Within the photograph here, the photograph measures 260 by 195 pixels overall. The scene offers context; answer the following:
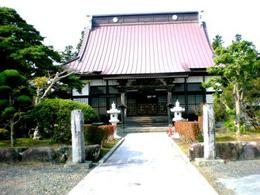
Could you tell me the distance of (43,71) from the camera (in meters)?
18.8

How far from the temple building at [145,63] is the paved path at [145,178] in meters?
13.5

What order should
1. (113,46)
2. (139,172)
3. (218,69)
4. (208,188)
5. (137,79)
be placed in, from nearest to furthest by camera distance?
(208,188), (139,172), (218,69), (137,79), (113,46)

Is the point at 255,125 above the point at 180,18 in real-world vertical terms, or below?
below

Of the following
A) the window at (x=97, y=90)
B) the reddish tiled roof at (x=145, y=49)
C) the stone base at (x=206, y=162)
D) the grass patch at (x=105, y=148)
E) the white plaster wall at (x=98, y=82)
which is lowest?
the grass patch at (x=105, y=148)

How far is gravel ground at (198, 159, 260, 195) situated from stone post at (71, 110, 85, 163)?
3.27m

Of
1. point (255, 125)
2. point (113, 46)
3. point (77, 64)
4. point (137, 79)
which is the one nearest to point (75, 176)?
point (255, 125)

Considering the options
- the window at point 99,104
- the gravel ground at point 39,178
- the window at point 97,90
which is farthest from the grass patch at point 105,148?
the window at point 97,90

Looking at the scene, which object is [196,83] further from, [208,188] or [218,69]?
[208,188]

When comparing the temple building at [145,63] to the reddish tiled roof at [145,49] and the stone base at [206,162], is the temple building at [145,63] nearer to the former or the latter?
the reddish tiled roof at [145,49]

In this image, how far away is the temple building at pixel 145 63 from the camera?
978 inches

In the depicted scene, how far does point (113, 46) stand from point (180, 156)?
62.3ft

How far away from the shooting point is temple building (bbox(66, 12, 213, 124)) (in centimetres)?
2484

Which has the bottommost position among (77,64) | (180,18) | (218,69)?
(218,69)

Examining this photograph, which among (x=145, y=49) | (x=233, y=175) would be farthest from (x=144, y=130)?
(x=233, y=175)
